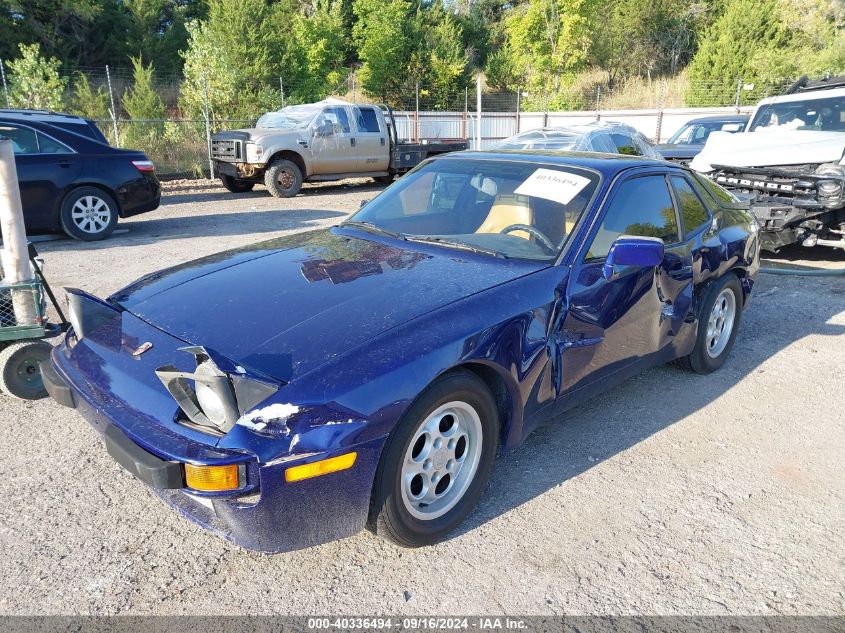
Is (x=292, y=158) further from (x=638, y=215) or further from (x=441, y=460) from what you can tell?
(x=441, y=460)

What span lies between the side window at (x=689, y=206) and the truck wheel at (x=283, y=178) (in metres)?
10.9

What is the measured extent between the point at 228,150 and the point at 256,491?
13.0m

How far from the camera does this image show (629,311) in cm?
350

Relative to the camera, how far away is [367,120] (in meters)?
15.2

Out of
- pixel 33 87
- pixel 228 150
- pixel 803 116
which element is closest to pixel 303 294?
pixel 803 116

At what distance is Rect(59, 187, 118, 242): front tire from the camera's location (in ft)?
29.0

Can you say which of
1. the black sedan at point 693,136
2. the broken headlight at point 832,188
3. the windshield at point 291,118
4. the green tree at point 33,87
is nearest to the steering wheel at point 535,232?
the broken headlight at point 832,188

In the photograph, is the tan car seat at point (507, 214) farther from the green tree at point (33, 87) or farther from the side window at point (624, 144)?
the green tree at point (33, 87)

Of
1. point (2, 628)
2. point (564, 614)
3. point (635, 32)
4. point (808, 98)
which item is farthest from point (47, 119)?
point (635, 32)

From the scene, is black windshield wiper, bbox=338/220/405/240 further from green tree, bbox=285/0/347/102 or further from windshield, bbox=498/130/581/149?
green tree, bbox=285/0/347/102

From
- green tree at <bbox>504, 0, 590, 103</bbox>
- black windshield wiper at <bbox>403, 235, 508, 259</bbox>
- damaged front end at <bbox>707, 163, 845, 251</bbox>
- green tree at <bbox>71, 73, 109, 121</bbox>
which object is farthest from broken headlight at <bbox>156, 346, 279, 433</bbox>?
green tree at <bbox>504, 0, 590, 103</bbox>

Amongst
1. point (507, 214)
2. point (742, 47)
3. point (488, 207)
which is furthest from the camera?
point (742, 47)

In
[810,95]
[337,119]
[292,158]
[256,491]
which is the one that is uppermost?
[337,119]

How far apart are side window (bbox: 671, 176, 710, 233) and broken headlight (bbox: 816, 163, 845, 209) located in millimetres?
4069
